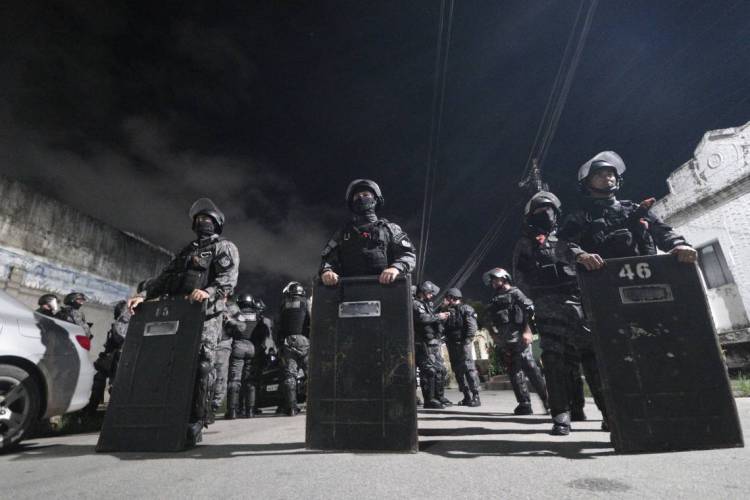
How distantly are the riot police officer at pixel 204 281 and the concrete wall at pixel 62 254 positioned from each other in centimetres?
1027

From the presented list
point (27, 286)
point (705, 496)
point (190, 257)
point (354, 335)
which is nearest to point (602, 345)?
point (705, 496)

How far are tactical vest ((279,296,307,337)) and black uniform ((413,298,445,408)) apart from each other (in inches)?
77.6

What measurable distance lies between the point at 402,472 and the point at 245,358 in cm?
521

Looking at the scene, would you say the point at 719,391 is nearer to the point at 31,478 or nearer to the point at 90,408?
the point at 31,478

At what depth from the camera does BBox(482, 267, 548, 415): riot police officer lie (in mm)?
5027

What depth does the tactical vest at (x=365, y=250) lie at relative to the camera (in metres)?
3.33

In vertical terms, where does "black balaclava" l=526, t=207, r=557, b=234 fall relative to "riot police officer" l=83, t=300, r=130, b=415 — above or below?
above

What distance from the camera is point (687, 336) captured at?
2.32 m

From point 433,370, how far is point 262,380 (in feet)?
11.7

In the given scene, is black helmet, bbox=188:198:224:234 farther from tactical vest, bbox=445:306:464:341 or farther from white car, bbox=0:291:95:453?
tactical vest, bbox=445:306:464:341

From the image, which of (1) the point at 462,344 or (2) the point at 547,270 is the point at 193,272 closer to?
(2) the point at 547,270

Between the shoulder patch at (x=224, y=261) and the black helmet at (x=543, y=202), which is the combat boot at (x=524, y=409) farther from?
Result: the shoulder patch at (x=224, y=261)

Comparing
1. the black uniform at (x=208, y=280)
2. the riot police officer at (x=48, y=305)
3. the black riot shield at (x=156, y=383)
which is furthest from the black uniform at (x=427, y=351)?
the riot police officer at (x=48, y=305)

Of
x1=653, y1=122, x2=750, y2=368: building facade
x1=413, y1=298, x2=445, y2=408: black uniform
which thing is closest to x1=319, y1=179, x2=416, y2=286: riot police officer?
x1=413, y1=298, x2=445, y2=408: black uniform
